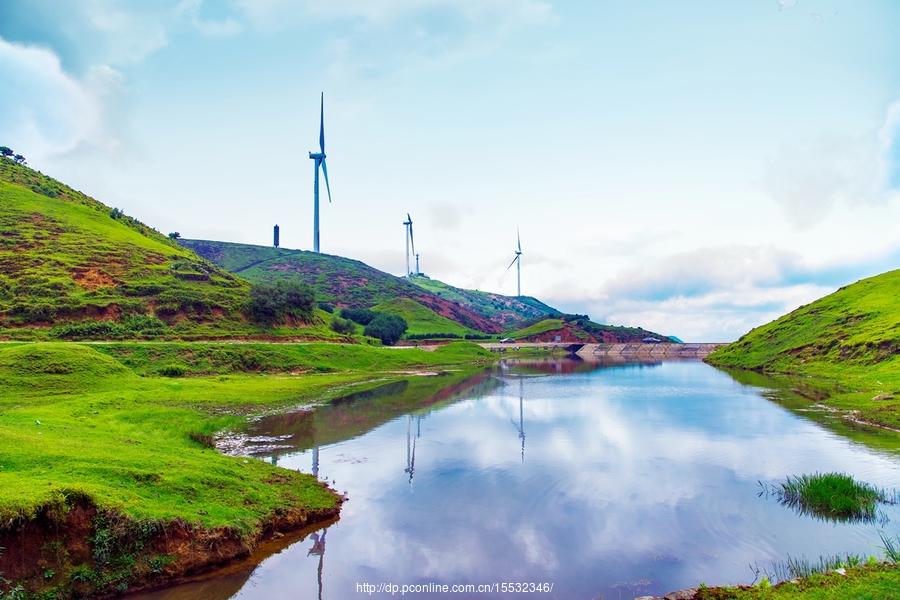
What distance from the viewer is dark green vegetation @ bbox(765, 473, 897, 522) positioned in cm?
1709

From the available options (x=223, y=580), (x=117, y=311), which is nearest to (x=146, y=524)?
(x=223, y=580)

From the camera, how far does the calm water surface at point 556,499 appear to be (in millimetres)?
13836

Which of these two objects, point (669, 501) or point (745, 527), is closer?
point (745, 527)

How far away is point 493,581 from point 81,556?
9.94m

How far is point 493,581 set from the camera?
1352 centimetres

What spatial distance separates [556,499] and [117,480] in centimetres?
1426

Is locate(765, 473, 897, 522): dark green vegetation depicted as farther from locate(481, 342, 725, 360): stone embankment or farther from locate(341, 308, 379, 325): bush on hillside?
locate(341, 308, 379, 325): bush on hillside

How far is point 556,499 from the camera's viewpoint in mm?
19422

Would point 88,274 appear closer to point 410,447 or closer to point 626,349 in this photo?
point 410,447

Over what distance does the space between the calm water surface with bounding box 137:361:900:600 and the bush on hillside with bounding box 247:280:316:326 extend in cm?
4570

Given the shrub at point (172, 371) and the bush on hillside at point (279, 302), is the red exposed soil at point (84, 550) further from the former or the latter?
the bush on hillside at point (279, 302)

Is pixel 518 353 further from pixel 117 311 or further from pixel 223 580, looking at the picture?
pixel 223 580

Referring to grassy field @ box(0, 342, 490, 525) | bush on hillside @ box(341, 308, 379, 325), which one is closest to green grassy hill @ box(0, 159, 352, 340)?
grassy field @ box(0, 342, 490, 525)

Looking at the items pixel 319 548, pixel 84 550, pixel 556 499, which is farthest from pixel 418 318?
pixel 84 550
